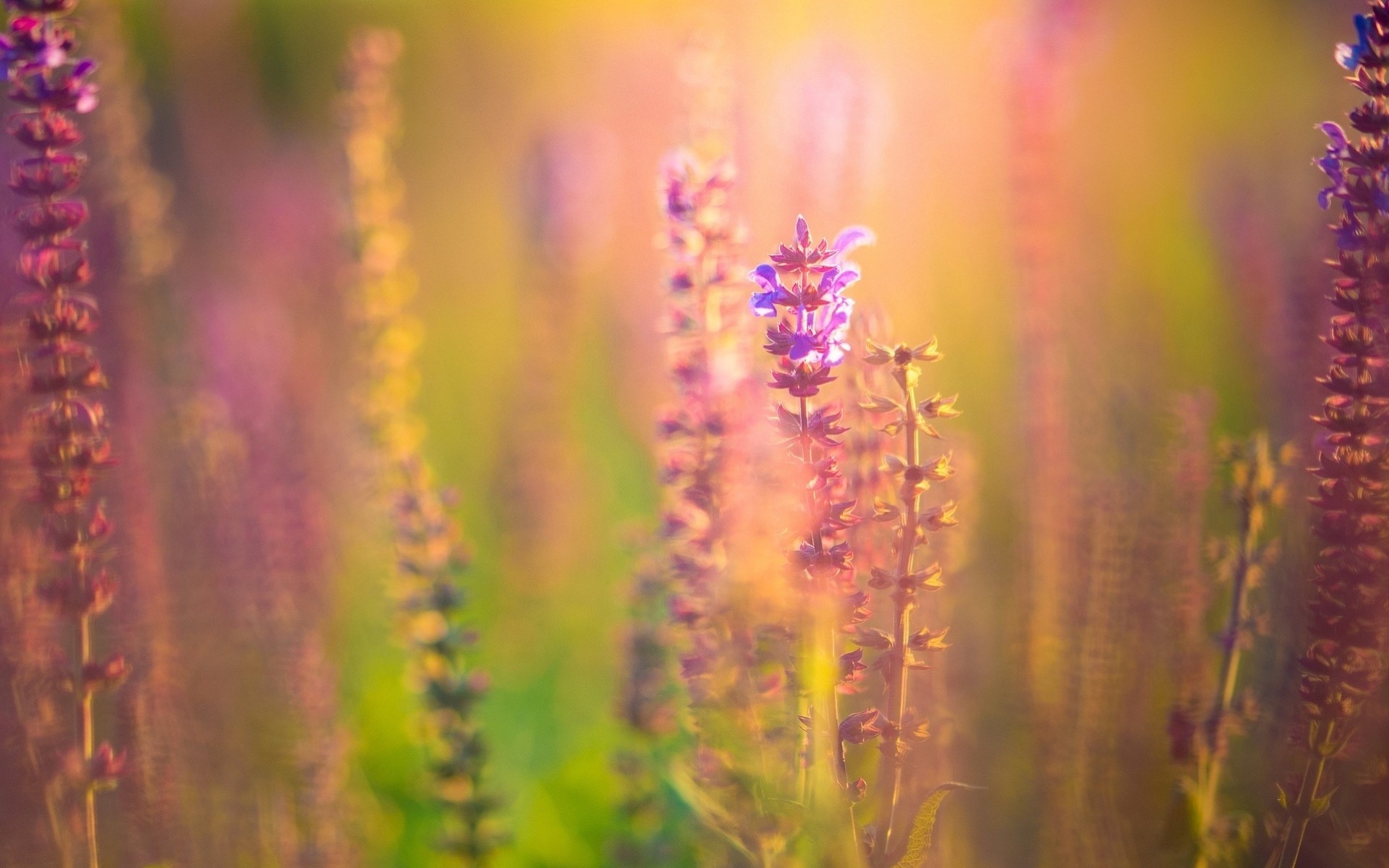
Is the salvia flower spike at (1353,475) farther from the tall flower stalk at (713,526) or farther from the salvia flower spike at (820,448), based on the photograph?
the tall flower stalk at (713,526)

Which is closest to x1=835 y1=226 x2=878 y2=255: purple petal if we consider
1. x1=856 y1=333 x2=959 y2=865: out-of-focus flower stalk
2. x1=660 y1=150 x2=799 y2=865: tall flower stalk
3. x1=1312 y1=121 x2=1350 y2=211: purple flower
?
x1=660 y1=150 x2=799 y2=865: tall flower stalk

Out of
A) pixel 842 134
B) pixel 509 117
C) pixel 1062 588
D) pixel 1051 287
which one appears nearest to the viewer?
Answer: pixel 1062 588

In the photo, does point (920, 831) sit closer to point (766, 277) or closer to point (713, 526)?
point (713, 526)

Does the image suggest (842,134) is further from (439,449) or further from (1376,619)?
(439,449)

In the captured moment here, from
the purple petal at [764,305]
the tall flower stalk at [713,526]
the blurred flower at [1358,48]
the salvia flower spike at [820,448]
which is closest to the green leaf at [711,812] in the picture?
the tall flower stalk at [713,526]

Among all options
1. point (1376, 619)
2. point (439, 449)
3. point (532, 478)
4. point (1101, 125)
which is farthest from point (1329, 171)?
point (1101, 125)

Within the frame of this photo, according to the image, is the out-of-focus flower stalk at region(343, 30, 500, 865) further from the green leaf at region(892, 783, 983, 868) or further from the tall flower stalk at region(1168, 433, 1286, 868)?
the tall flower stalk at region(1168, 433, 1286, 868)

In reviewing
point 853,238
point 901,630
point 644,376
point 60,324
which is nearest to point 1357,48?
point 853,238
